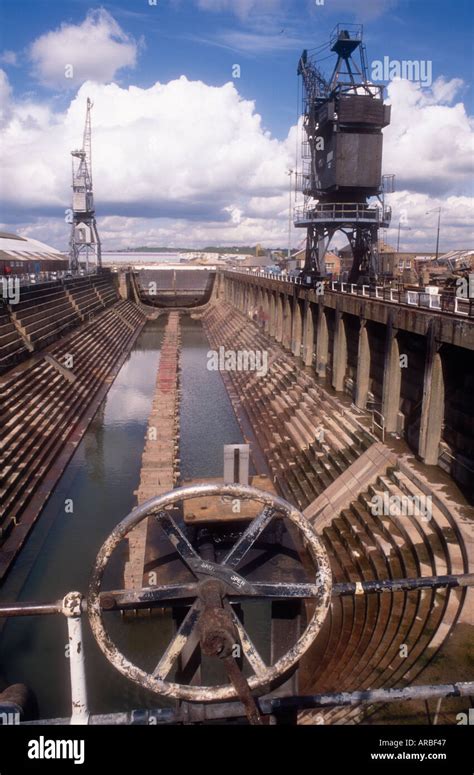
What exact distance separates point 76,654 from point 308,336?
3556 centimetres

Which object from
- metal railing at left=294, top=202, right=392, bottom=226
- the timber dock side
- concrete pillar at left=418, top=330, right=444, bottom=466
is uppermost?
metal railing at left=294, top=202, right=392, bottom=226

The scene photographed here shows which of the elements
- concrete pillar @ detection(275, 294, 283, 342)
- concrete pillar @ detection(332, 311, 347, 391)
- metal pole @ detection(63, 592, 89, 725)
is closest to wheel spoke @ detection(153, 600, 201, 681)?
metal pole @ detection(63, 592, 89, 725)

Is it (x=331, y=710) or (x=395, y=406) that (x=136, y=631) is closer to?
(x=331, y=710)

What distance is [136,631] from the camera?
15172 mm

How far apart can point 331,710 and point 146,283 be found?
10168 cm

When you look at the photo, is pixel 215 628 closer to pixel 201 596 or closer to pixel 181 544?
pixel 201 596

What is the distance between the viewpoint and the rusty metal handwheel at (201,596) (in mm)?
4105

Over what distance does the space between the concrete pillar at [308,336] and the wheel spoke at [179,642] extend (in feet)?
112

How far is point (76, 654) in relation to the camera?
3.70 metres

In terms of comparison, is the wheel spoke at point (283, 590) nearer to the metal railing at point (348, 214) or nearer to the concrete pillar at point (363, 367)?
the concrete pillar at point (363, 367)

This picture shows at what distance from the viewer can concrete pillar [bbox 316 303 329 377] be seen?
34.3m

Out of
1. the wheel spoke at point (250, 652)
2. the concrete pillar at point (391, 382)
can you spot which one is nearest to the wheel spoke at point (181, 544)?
the wheel spoke at point (250, 652)

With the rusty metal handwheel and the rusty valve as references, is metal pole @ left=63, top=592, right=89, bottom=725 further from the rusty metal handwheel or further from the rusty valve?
the rusty valve

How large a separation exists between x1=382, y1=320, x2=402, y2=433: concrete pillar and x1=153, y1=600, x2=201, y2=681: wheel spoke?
1911cm
